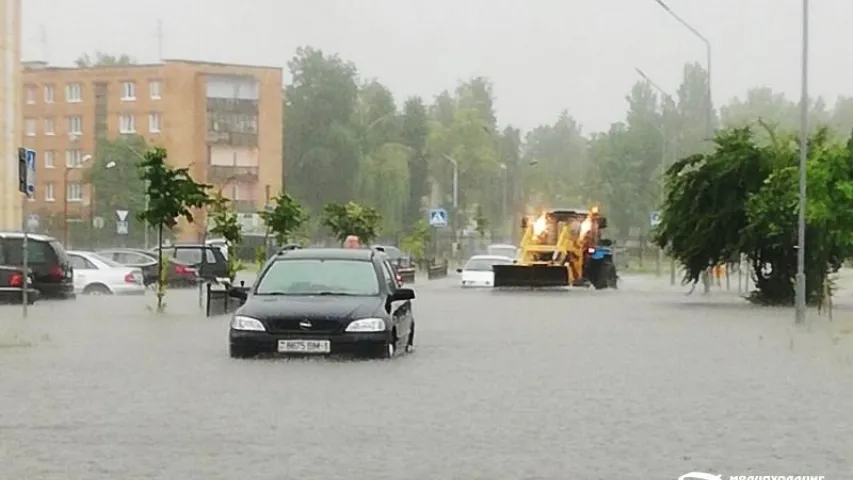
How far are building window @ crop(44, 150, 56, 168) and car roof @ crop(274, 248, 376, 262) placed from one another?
3508 inches

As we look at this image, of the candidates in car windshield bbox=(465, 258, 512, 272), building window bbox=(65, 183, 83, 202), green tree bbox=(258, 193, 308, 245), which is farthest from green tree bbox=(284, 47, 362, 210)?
green tree bbox=(258, 193, 308, 245)

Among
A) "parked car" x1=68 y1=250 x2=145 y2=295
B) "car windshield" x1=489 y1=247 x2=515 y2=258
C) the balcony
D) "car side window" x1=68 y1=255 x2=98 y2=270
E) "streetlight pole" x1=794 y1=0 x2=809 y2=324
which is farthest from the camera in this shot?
the balcony

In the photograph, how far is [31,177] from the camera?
29203 millimetres

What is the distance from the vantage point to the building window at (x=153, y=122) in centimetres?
10556

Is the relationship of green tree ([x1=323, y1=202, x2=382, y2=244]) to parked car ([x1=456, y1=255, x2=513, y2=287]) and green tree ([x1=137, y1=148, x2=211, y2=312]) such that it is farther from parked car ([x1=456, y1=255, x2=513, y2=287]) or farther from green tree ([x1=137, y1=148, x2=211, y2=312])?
green tree ([x1=137, y1=148, x2=211, y2=312])

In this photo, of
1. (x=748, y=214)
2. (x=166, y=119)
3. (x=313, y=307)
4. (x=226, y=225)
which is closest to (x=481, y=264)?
(x=226, y=225)

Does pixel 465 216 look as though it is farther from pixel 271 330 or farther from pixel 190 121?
pixel 271 330

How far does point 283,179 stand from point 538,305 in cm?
7461

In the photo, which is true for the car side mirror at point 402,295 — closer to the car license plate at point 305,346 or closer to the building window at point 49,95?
the car license plate at point 305,346

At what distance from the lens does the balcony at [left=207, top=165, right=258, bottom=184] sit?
106125mm

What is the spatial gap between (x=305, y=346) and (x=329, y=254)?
2.57 metres

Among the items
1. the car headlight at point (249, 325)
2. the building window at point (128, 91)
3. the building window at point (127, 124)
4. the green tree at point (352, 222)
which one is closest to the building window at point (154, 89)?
the building window at point (128, 91)

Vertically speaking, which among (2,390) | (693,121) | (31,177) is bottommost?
(2,390)

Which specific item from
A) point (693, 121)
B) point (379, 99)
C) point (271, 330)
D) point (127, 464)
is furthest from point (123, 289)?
point (693, 121)
